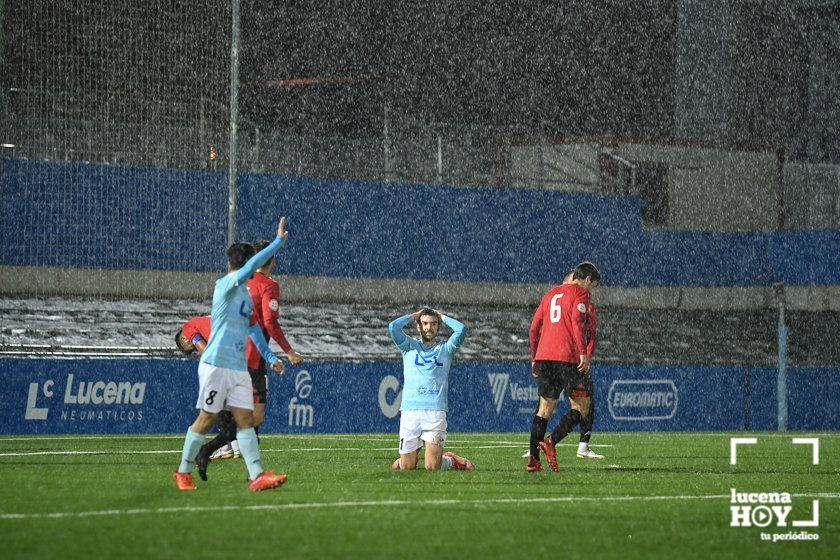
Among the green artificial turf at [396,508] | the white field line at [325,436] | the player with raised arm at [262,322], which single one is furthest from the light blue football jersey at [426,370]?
the white field line at [325,436]

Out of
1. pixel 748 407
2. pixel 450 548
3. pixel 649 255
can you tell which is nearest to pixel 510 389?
pixel 748 407

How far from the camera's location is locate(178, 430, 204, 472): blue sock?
9.48m

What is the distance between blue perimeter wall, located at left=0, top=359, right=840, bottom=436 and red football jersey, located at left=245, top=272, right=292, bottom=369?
8.39m

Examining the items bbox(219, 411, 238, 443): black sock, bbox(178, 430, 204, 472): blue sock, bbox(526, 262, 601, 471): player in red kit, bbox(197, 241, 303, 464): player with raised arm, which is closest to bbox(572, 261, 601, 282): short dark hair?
bbox(526, 262, 601, 471): player in red kit

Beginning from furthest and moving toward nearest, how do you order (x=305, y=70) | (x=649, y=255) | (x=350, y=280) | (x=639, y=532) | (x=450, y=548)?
1. (x=305, y=70)
2. (x=649, y=255)
3. (x=350, y=280)
4. (x=639, y=532)
5. (x=450, y=548)

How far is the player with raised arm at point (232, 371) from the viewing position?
30.5 ft

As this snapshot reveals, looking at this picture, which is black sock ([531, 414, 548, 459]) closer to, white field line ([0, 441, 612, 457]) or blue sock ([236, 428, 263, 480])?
blue sock ([236, 428, 263, 480])

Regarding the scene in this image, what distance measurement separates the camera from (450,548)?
22.3 feet

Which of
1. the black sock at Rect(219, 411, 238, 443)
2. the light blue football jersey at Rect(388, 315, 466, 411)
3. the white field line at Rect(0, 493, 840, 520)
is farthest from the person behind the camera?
the light blue football jersey at Rect(388, 315, 466, 411)

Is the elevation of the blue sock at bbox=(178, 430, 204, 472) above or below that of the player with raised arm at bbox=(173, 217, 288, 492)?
below

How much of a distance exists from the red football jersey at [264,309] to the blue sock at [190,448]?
235 centimetres

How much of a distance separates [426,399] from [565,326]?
1492mm

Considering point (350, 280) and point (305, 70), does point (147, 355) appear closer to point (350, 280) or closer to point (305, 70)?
point (350, 280)

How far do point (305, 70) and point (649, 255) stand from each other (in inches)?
414
